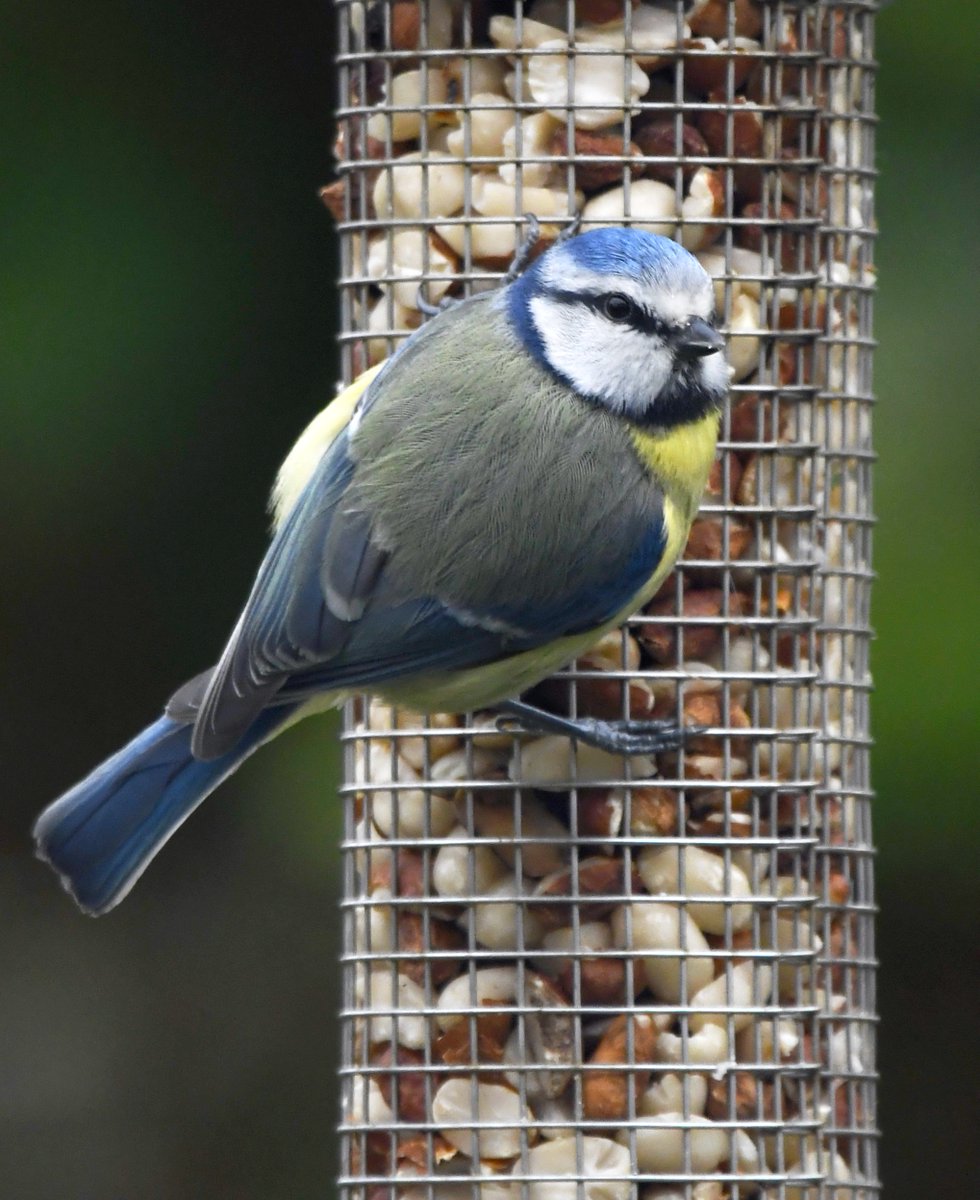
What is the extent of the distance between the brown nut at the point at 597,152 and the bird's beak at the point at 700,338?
513mm

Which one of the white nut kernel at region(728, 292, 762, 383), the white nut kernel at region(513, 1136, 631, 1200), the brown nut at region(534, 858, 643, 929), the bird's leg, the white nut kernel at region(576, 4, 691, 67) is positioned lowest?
the white nut kernel at region(513, 1136, 631, 1200)

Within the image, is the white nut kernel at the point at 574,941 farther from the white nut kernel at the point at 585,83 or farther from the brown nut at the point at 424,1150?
the white nut kernel at the point at 585,83

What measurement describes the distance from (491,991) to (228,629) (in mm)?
1863

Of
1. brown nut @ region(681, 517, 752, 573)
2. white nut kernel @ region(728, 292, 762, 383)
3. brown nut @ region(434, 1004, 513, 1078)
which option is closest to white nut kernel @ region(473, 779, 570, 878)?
brown nut @ region(434, 1004, 513, 1078)

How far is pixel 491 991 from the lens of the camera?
4398 millimetres

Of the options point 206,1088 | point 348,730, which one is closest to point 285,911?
point 206,1088

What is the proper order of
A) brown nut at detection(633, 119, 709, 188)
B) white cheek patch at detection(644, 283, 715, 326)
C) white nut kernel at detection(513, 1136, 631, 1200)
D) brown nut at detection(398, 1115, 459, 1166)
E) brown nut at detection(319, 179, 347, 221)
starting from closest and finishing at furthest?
white cheek patch at detection(644, 283, 715, 326)
white nut kernel at detection(513, 1136, 631, 1200)
brown nut at detection(398, 1115, 459, 1166)
brown nut at detection(633, 119, 709, 188)
brown nut at detection(319, 179, 347, 221)

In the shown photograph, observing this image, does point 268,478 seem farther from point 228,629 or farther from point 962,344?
point 962,344

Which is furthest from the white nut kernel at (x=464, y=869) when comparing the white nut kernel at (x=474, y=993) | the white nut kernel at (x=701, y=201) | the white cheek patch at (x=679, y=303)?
the white nut kernel at (x=701, y=201)

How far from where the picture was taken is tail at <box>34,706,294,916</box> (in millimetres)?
4469

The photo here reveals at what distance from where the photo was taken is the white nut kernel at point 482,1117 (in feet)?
14.2

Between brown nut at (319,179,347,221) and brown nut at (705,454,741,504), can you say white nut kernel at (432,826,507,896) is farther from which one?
brown nut at (319,179,347,221)

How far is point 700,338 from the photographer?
4.04 m

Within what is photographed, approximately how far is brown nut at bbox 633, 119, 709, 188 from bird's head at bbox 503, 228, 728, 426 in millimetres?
344
